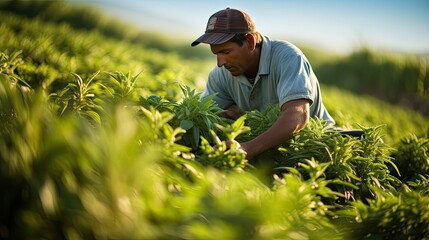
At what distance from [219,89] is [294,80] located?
90cm

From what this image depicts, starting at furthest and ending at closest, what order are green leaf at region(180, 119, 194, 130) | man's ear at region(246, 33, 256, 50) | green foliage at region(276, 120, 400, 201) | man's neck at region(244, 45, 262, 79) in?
man's neck at region(244, 45, 262, 79), man's ear at region(246, 33, 256, 50), green foliage at region(276, 120, 400, 201), green leaf at region(180, 119, 194, 130)

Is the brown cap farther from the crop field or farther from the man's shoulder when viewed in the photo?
the crop field

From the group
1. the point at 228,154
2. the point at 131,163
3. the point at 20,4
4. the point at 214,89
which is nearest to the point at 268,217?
the point at 131,163

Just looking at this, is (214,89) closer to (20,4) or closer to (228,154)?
(228,154)

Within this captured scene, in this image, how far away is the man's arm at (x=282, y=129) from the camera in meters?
2.04

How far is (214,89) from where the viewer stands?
3.22 meters

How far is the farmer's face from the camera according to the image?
8.52ft

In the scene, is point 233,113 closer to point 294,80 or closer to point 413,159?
point 294,80

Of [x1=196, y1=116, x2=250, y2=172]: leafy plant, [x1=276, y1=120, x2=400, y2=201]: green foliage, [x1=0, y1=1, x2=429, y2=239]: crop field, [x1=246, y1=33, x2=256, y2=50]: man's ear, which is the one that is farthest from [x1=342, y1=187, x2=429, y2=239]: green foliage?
[x1=246, y1=33, x2=256, y2=50]: man's ear

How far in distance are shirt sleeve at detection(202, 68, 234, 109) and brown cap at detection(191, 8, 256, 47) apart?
0.58 metres

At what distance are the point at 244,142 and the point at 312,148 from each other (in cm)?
34

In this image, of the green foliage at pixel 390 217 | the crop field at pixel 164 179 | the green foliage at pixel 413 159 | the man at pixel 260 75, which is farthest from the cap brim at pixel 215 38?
the green foliage at pixel 413 159

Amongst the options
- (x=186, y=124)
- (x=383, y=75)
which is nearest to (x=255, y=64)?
(x=186, y=124)

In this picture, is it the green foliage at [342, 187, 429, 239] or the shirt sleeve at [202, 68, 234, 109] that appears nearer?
the green foliage at [342, 187, 429, 239]
